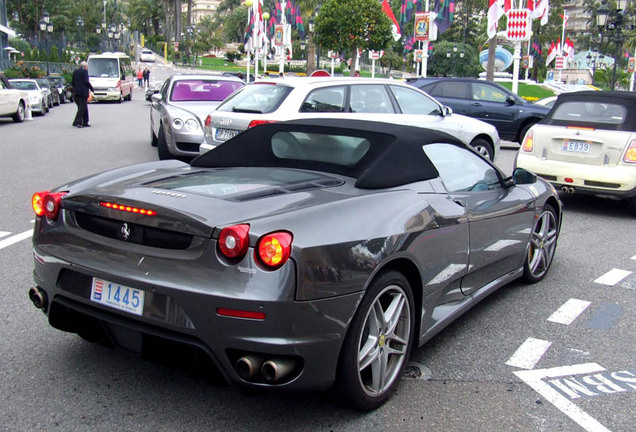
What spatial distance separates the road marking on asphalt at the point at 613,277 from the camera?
5852 millimetres

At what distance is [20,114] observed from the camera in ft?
71.1

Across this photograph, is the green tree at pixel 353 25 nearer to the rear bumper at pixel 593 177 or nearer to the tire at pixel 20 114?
the tire at pixel 20 114

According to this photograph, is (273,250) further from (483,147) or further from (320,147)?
(483,147)

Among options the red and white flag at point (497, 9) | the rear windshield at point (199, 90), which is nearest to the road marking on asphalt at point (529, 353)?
the rear windshield at point (199, 90)

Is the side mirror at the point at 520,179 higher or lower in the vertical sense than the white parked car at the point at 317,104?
lower

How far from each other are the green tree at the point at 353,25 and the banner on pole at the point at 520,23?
17880 mm

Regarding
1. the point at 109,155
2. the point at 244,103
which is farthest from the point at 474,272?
the point at 109,155

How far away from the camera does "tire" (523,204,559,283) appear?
18.1 ft

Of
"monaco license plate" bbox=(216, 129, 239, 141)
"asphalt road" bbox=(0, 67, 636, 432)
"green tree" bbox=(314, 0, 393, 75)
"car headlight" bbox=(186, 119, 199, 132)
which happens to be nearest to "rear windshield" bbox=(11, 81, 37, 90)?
"car headlight" bbox=(186, 119, 199, 132)

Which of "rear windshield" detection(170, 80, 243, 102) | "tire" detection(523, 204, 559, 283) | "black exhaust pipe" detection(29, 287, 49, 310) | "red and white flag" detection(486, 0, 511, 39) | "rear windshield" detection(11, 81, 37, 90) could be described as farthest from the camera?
"red and white flag" detection(486, 0, 511, 39)

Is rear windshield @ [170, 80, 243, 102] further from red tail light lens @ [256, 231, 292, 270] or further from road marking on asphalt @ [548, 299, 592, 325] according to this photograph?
red tail light lens @ [256, 231, 292, 270]

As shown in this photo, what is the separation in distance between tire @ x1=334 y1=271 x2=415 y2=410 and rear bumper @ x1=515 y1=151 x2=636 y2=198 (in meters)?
5.94

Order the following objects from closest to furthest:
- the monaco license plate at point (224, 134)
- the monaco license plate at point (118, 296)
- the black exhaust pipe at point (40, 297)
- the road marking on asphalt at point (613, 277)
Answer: the monaco license plate at point (118, 296) → the black exhaust pipe at point (40, 297) → the road marking on asphalt at point (613, 277) → the monaco license plate at point (224, 134)

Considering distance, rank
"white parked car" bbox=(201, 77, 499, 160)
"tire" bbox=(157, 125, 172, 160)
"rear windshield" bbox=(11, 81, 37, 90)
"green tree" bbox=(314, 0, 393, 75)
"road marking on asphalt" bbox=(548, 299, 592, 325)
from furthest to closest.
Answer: "green tree" bbox=(314, 0, 393, 75) → "rear windshield" bbox=(11, 81, 37, 90) → "tire" bbox=(157, 125, 172, 160) → "white parked car" bbox=(201, 77, 499, 160) → "road marking on asphalt" bbox=(548, 299, 592, 325)
